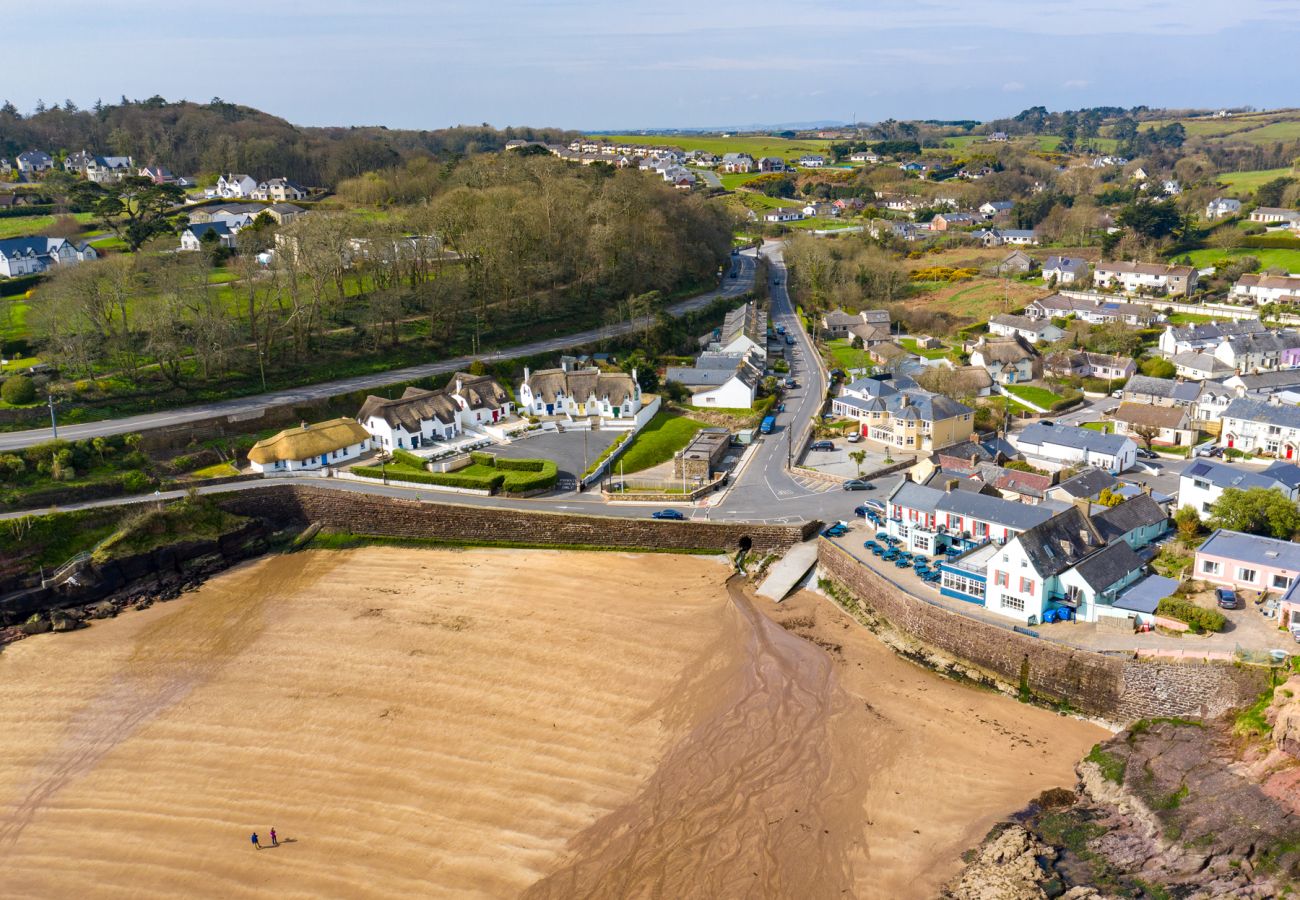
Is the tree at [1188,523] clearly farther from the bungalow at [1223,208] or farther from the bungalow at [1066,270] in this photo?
the bungalow at [1223,208]

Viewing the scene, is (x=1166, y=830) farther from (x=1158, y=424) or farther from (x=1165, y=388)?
(x=1165, y=388)

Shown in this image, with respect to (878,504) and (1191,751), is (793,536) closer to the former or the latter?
(878,504)

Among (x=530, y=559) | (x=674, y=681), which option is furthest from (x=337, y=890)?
(x=530, y=559)

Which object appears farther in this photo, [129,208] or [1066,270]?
[1066,270]

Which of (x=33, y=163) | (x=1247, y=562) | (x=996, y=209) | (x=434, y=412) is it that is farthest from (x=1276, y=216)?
(x=33, y=163)

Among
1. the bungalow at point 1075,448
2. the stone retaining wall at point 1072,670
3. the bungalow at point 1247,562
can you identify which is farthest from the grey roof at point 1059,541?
the bungalow at point 1075,448

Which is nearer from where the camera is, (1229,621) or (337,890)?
(337,890)
